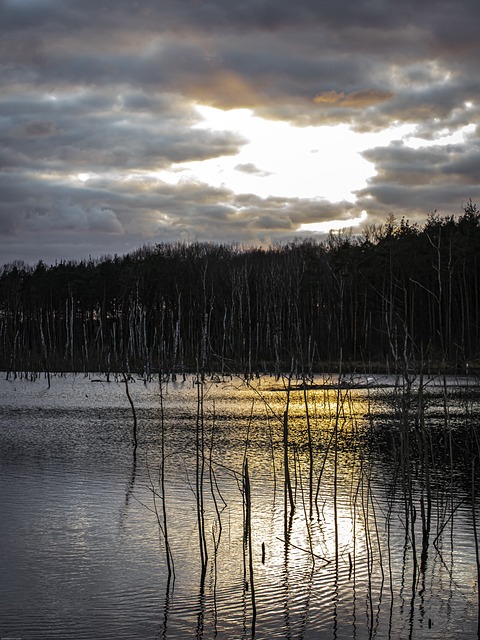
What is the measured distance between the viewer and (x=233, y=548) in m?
9.00

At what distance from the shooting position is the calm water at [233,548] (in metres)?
6.86

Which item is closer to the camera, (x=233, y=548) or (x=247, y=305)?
(x=233, y=548)

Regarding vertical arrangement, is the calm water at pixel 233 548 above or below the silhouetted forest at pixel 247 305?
below

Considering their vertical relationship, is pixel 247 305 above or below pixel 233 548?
above

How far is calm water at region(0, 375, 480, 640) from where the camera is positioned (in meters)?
6.86

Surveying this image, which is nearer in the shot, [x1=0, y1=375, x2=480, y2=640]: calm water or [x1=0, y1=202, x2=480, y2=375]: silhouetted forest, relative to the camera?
[x1=0, y1=375, x2=480, y2=640]: calm water

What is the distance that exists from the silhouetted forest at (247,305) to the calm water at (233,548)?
23.0 meters

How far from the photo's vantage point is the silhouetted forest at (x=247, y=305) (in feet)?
152

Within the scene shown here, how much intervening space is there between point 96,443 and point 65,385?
70.9 ft

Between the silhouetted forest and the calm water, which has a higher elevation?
the silhouetted forest

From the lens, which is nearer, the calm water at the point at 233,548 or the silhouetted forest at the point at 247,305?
the calm water at the point at 233,548

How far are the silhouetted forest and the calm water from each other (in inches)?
904

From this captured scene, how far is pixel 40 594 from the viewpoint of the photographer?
745 centimetres

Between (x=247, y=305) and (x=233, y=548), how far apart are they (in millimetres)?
50205
